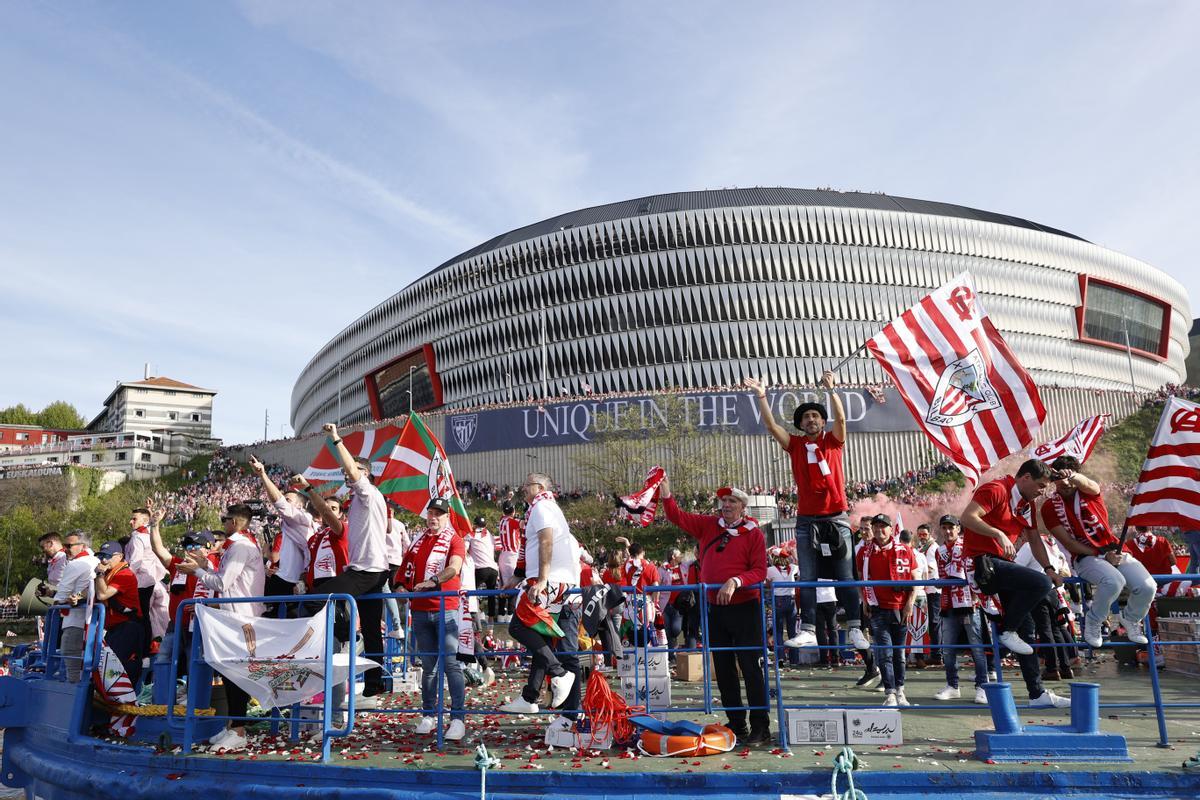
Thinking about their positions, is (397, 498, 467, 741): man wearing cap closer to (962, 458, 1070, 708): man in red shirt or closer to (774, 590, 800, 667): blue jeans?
(962, 458, 1070, 708): man in red shirt

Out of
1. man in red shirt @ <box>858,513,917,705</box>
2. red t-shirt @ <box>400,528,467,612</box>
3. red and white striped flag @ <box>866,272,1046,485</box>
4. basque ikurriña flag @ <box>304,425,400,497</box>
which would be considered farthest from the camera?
basque ikurriña flag @ <box>304,425,400,497</box>

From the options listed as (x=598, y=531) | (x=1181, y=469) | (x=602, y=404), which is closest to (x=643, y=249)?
(x=602, y=404)

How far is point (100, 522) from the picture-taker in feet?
179

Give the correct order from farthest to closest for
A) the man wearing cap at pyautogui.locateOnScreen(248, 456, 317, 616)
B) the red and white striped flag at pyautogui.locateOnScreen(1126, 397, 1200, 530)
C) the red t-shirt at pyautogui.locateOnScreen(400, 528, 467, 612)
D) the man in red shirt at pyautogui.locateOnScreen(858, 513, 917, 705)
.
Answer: the red and white striped flag at pyautogui.locateOnScreen(1126, 397, 1200, 530) → the man wearing cap at pyautogui.locateOnScreen(248, 456, 317, 616) → the man in red shirt at pyautogui.locateOnScreen(858, 513, 917, 705) → the red t-shirt at pyautogui.locateOnScreen(400, 528, 467, 612)

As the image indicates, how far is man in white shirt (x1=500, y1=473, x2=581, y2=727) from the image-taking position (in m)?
7.39

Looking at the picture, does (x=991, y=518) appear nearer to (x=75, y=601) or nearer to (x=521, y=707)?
(x=521, y=707)

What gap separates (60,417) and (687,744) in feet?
520

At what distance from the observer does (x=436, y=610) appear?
800cm

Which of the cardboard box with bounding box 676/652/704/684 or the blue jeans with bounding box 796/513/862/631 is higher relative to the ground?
the blue jeans with bounding box 796/513/862/631

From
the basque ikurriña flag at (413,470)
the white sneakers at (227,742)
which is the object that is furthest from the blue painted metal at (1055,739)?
the basque ikurriña flag at (413,470)

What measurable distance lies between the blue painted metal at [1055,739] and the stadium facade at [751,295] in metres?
49.9

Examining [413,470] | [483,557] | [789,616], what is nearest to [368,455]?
[413,470]

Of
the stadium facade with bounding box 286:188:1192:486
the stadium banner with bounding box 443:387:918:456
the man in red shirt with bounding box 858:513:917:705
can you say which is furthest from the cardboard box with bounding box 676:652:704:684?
the stadium facade with bounding box 286:188:1192:486

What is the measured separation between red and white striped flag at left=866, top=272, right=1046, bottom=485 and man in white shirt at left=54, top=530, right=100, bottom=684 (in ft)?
30.3
